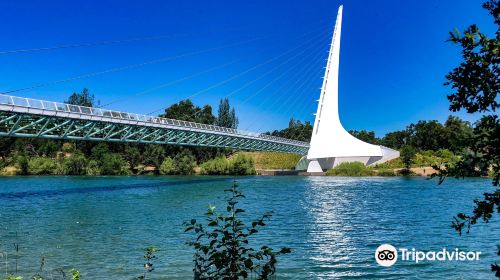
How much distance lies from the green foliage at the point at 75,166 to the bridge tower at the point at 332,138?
39677 mm

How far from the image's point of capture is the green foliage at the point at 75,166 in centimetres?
7919

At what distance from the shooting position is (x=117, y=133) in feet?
133

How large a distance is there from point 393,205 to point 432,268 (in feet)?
49.5

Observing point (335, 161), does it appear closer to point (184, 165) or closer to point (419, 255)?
point (184, 165)

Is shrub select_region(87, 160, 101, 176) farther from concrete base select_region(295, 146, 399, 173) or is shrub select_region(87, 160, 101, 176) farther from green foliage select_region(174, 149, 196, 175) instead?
concrete base select_region(295, 146, 399, 173)

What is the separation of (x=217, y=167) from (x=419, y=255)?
69838mm

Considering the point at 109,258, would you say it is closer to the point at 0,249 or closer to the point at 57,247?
the point at 57,247

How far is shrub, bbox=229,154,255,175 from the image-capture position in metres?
79.5

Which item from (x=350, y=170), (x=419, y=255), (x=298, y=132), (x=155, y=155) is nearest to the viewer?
(x=419, y=255)

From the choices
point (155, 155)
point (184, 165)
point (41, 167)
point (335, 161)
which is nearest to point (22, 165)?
Answer: point (41, 167)

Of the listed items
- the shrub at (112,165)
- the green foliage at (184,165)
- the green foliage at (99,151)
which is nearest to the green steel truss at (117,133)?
the green foliage at (184,165)

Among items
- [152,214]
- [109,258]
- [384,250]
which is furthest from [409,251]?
[152,214]

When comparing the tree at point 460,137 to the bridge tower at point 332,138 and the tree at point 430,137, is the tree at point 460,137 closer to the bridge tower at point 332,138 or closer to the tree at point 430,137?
the bridge tower at point 332,138

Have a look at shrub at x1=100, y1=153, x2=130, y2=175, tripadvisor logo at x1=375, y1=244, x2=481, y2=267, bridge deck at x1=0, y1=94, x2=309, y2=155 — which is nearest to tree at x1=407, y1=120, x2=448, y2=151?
bridge deck at x1=0, y1=94, x2=309, y2=155
